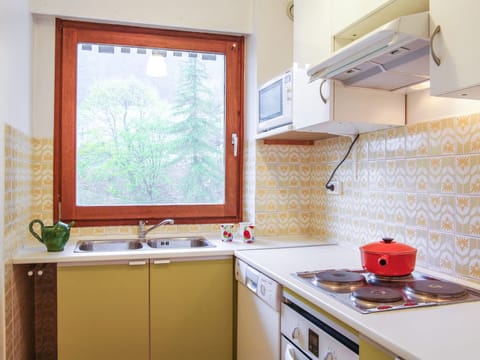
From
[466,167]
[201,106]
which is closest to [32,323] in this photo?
[201,106]

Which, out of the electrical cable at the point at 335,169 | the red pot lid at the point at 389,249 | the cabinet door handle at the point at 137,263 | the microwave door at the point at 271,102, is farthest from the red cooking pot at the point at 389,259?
the cabinet door handle at the point at 137,263

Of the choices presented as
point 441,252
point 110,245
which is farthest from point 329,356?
point 110,245

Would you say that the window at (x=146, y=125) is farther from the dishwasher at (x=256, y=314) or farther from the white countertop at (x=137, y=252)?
the dishwasher at (x=256, y=314)

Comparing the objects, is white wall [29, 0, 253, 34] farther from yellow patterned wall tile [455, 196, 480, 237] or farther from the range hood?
yellow patterned wall tile [455, 196, 480, 237]

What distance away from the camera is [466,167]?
1.56m

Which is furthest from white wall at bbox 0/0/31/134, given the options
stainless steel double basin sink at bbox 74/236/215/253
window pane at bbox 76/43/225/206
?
stainless steel double basin sink at bbox 74/236/215/253

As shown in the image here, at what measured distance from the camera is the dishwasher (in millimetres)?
1744

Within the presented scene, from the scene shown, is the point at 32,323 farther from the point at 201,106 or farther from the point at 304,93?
the point at 304,93

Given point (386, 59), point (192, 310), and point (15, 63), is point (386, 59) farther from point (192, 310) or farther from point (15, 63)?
point (15, 63)

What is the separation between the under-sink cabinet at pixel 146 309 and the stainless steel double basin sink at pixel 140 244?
27cm

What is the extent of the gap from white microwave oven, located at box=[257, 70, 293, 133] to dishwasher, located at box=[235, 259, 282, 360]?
833mm

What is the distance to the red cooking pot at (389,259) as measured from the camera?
58.9 inches

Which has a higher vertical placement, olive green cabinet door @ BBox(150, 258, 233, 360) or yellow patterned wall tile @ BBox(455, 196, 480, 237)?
yellow patterned wall tile @ BBox(455, 196, 480, 237)

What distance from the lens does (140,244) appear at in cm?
254
